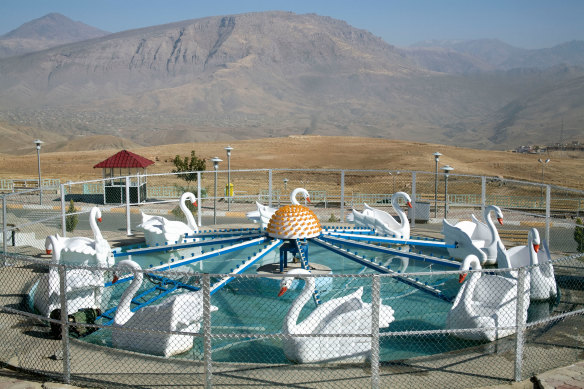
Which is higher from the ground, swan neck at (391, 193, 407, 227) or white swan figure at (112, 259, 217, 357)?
swan neck at (391, 193, 407, 227)

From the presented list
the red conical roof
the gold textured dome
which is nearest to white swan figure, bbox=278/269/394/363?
the gold textured dome

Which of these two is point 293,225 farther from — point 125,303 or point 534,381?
point 534,381

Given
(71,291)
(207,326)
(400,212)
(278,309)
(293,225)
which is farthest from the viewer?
(400,212)

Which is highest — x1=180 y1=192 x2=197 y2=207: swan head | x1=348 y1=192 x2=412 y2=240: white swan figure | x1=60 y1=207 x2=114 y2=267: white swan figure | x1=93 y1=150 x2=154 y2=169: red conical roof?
x1=93 y1=150 x2=154 y2=169: red conical roof

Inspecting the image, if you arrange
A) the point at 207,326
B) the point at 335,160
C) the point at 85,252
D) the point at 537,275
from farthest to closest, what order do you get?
1. the point at 335,160
2. the point at 85,252
3. the point at 537,275
4. the point at 207,326

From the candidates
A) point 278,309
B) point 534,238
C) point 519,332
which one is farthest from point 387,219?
point 519,332

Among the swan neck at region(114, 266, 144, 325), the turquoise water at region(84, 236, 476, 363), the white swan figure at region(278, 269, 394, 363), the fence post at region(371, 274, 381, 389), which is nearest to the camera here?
the fence post at region(371, 274, 381, 389)

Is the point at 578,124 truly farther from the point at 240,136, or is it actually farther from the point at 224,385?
the point at 224,385

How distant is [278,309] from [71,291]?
377 centimetres

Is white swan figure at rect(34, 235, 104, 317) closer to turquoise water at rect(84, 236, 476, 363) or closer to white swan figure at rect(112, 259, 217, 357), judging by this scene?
turquoise water at rect(84, 236, 476, 363)

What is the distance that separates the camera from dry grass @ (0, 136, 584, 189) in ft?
172

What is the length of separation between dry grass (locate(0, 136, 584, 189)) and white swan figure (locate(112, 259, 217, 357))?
43.3 metres

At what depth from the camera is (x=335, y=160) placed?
63.0 meters

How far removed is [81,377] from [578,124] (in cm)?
13574
